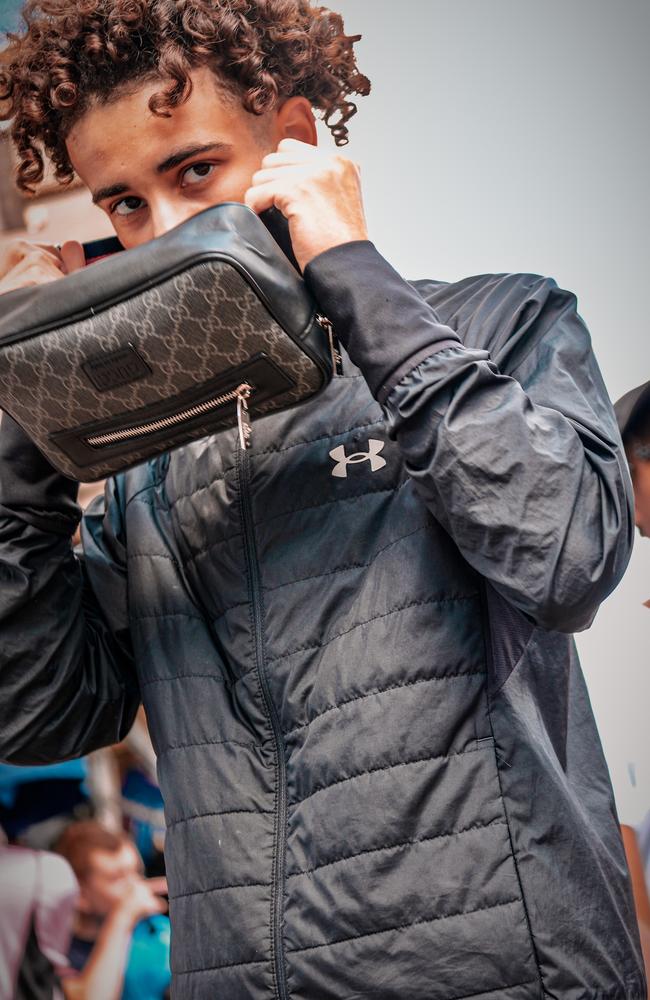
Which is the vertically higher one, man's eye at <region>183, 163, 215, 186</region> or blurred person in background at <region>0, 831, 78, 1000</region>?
man's eye at <region>183, 163, 215, 186</region>

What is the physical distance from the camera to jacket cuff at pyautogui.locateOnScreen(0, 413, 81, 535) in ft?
3.62

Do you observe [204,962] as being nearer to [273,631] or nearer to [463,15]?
[273,631]

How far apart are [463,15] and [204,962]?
131 cm

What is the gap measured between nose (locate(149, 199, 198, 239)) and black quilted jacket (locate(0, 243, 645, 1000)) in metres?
0.23

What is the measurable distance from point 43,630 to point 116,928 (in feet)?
2.30

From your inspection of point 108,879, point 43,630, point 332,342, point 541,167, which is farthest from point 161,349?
point 108,879

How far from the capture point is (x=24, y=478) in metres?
1.11

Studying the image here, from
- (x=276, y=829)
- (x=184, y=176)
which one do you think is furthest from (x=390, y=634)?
(x=184, y=176)

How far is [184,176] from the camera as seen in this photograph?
1102 mm

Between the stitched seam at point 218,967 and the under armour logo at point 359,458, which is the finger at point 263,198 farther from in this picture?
the stitched seam at point 218,967

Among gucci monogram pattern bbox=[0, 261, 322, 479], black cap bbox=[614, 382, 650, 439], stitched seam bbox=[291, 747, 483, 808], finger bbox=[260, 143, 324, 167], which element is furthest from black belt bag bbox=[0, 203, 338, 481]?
black cap bbox=[614, 382, 650, 439]

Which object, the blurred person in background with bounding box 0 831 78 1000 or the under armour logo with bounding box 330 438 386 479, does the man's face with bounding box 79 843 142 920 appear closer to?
the blurred person in background with bounding box 0 831 78 1000

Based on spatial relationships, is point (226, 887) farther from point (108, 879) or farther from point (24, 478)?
point (108, 879)

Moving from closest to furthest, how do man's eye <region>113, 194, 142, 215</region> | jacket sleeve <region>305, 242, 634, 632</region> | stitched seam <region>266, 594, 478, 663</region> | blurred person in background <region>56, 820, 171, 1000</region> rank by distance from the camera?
1. jacket sleeve <region>305, 242, 634, 632</region>
2. stitched seam <region>266, 594, 478, 663</region>
3. man's eye <region>113, 194, 142, 215</region>
4. blurred person in background <region>56, 820, 171, 1000</region>
